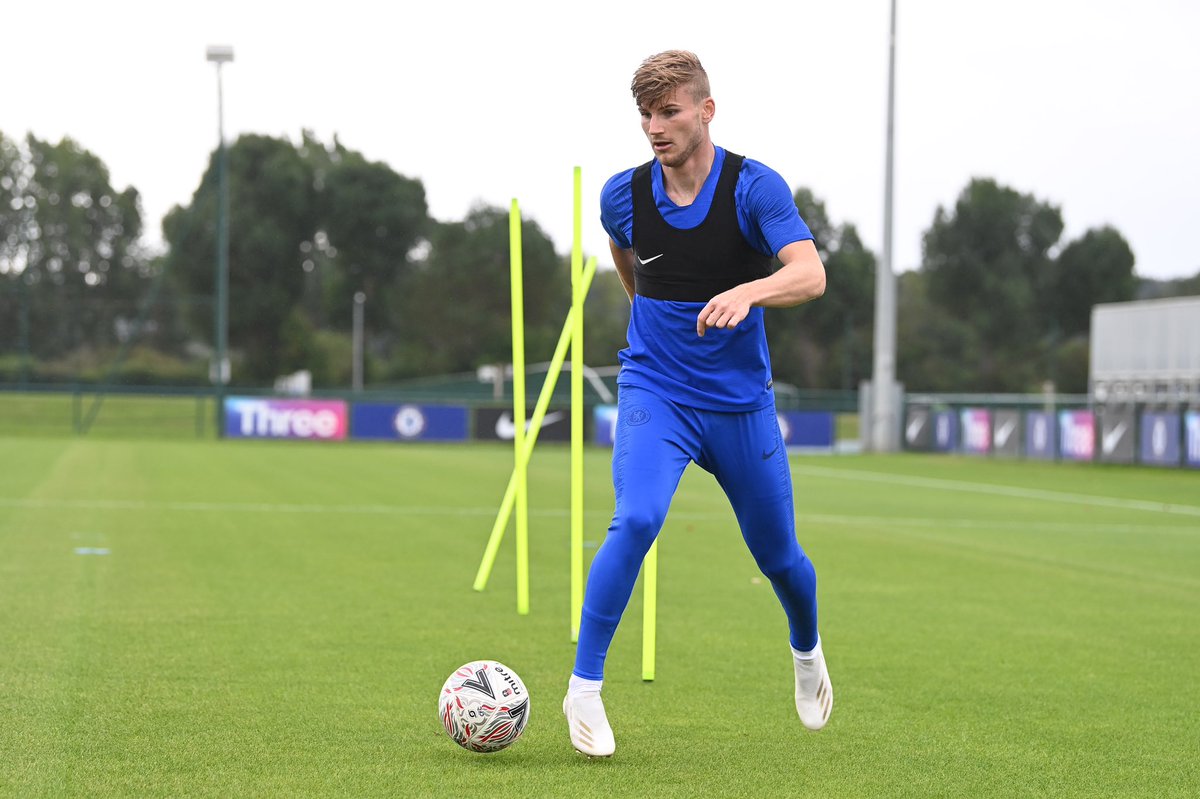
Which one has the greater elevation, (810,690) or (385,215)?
(385,215)

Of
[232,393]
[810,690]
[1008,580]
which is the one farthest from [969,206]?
[810,690]

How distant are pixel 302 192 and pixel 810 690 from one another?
73.2 metres

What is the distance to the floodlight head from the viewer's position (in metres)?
37.9

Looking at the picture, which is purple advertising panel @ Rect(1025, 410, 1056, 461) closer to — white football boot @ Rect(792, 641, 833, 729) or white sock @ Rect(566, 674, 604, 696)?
white football boot @ Rect(792, 641, 833, 729)

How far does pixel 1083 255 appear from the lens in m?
78.6

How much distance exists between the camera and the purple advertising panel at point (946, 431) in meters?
36.5

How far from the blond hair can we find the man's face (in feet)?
0.05

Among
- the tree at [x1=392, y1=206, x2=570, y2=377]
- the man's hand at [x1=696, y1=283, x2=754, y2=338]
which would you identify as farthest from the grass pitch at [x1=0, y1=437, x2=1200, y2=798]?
the tree at [x1=392, y1=206, x2=570, y2=377]

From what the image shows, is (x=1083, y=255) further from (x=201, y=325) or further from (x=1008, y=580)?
(x=1008, y=580)

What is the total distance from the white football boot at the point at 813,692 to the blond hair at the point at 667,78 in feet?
6.46

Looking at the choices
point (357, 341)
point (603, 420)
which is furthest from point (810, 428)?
point (357, 341)

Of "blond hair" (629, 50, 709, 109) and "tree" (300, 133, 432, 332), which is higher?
"tree" (300, 133, 432, 332)

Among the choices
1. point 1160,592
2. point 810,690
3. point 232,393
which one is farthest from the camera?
point 232,393

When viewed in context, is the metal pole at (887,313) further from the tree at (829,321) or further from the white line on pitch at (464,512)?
the tree at (829,321)
